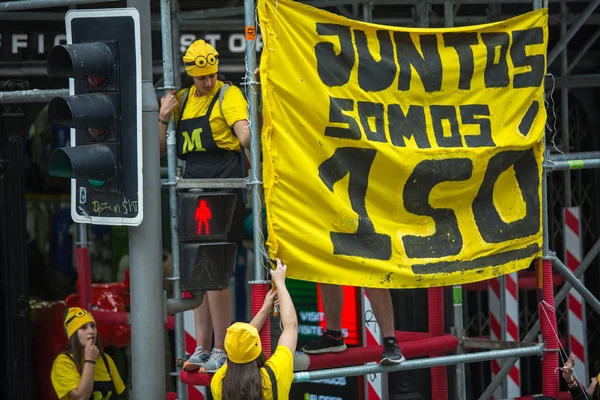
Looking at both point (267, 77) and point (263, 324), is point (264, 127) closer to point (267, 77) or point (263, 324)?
point (267, 77)

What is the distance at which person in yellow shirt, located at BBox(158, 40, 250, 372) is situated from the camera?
7207mm

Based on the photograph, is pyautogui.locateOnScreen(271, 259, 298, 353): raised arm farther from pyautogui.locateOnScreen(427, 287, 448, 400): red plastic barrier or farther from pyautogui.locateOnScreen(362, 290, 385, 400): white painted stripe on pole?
pyautogui.locateOnScreen(362, 290, 385, 400): white painted stripe on pole

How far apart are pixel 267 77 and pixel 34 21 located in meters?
4.01

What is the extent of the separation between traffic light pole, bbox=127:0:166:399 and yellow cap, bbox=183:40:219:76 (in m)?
0.59

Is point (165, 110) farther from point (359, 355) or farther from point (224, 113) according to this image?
point (359, 355)

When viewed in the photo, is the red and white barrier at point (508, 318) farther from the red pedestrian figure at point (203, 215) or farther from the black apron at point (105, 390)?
the red pedestrian figure at point (203, 215)

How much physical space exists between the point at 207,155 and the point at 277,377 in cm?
179

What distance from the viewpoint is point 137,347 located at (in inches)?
262

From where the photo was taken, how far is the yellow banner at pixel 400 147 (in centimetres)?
679

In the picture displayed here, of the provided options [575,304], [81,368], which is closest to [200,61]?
[81,368]

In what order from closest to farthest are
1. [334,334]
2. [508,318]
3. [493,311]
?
[334,334] → [508,318] → [493,311]

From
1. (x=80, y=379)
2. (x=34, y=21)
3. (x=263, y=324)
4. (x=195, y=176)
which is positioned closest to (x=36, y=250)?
(x=34, y=21)

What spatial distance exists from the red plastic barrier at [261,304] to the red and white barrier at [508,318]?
4.10 m

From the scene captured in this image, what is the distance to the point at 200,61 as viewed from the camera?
285 inches
